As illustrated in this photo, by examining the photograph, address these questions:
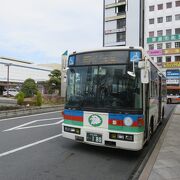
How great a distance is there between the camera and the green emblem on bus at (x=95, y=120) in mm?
7089

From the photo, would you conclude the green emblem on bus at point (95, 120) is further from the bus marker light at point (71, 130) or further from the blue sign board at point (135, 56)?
the blue sign board at point (135, 56)

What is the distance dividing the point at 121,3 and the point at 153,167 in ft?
213

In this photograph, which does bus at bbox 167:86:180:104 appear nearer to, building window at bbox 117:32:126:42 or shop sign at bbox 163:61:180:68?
shop sign at bbox 163:61:180:68

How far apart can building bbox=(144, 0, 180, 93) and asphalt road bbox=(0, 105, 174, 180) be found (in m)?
54.5

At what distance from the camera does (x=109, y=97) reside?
7.02m

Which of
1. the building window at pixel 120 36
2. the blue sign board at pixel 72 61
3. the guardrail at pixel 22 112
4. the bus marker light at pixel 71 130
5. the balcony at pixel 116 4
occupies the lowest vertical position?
the guardrail at pixel 22 112

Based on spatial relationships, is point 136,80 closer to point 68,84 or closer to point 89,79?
point 89,79

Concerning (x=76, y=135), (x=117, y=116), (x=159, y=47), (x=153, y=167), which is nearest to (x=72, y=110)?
(x=76, y=135)

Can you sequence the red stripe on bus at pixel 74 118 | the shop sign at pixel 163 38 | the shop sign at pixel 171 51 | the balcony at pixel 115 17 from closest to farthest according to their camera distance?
the red stripe on bus at pixel 74 118 < the shop sign at pixel 171 51 < the shop sign at pixel 163 38 < the balcony at pixel 115 17

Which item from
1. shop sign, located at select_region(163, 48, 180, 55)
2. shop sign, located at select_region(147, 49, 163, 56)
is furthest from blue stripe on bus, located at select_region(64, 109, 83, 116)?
shop sign, located at select_region(147, 49, 163, 56)

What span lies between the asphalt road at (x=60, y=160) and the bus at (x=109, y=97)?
49cm

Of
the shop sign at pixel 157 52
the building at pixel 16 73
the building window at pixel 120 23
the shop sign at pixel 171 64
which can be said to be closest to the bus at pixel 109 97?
the shop sign at pixel 171 64

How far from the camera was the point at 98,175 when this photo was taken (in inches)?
223

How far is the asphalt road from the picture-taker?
5594 millimetres
